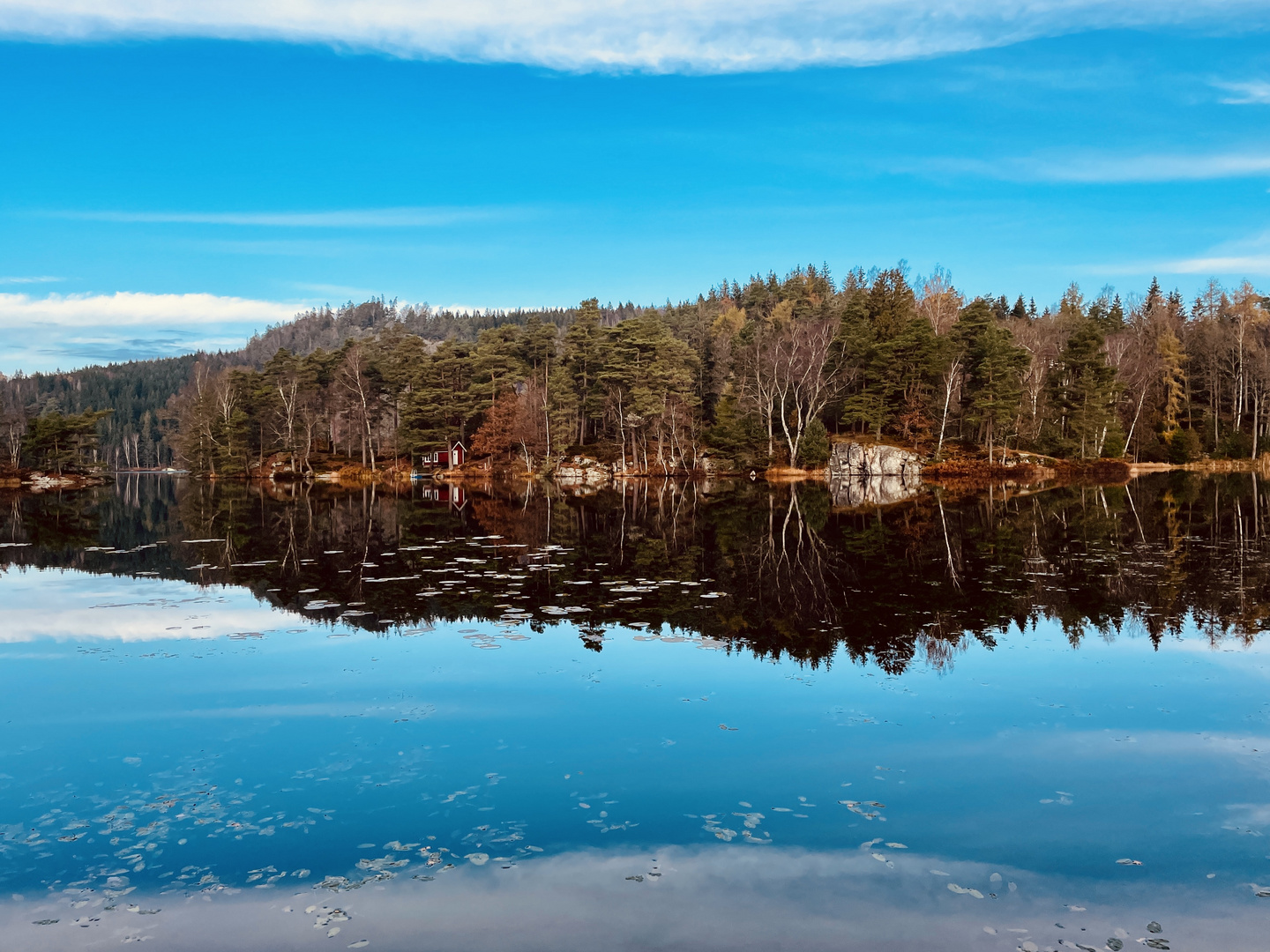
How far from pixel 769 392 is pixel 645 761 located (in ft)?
207

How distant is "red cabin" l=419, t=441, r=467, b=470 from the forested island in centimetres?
37

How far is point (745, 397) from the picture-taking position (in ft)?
243

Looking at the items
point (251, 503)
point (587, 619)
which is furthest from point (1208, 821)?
point (251, 503)

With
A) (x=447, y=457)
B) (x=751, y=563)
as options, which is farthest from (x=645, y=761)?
(x=447, y=457)

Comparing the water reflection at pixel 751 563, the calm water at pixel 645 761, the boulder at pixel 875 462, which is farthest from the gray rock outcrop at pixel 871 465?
the calm water at pixel 645 761

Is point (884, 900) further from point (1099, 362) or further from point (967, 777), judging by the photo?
point (1099, 362)

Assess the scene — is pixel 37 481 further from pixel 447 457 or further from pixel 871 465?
pixel 871 465

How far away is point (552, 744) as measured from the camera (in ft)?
30.9

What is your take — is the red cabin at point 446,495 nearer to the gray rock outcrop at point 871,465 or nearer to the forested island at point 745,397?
the forested island at point 745,397

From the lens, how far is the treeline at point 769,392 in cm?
7012

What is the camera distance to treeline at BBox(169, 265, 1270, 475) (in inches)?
2761

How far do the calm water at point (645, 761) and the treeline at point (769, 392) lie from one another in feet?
165

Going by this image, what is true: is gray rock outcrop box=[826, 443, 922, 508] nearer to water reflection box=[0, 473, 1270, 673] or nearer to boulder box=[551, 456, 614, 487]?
boulder box=[551, 456, 614, 487]

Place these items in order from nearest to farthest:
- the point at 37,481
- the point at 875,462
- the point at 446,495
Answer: the point at 446,495 → the point at 875,462 → the point at 37,481
